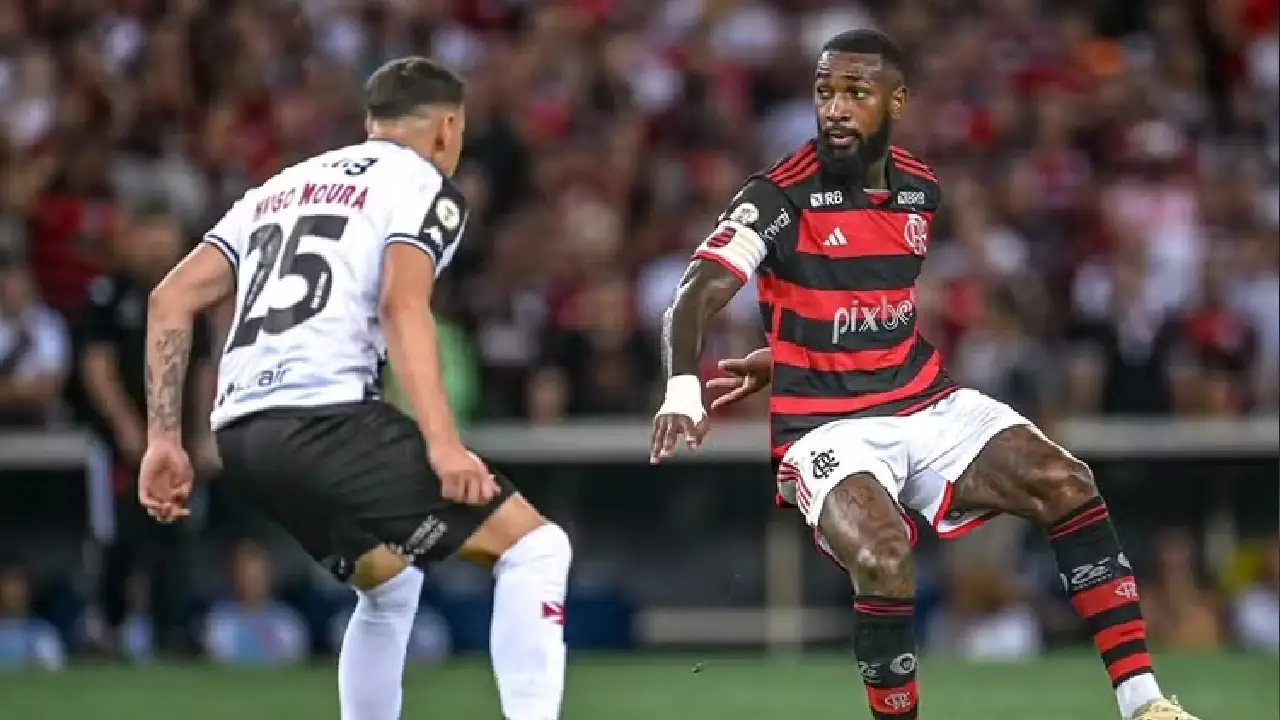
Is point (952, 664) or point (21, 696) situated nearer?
point (21, 696)

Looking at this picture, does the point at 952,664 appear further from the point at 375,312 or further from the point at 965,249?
the point at 375,312

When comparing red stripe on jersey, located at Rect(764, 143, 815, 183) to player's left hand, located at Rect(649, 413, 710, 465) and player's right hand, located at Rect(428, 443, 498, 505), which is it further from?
player's right hand, located at Rect(428, 443, 498, 505)

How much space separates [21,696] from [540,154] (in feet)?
19.5

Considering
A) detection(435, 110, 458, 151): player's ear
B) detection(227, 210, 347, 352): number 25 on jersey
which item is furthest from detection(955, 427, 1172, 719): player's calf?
detection(227, 210, 347, 352): number 25 on jersey

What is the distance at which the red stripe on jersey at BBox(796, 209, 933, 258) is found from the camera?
7.47 metres

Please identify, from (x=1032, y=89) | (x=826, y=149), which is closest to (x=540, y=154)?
(x=1032, y=89)

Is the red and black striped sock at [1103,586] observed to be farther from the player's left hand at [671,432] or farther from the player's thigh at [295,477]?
the player's thigh at [295,477]

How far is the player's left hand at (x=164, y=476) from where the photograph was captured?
6.86 metres

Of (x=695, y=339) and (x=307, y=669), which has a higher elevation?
(x=695, y=339)

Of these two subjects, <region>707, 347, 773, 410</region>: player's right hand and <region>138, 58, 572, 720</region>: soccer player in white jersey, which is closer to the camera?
<region>138, 58, 572, 720</region>: soccer player in white jersey

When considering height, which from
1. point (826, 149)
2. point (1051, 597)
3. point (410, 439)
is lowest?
point (1051, 597)

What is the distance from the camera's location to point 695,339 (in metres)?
7.08

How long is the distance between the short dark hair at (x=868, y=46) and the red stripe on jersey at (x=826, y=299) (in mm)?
701

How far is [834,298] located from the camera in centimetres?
748
